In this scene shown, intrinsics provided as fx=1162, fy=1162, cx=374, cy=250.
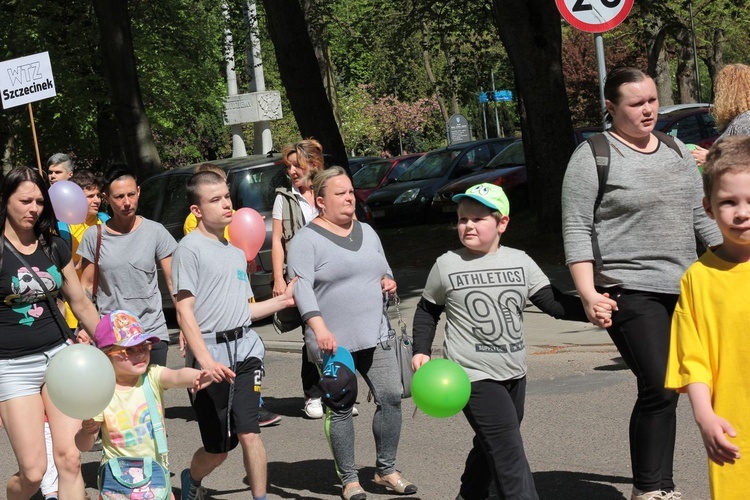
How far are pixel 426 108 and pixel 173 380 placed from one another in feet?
206

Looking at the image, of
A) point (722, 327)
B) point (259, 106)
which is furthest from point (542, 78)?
point (259, 106)

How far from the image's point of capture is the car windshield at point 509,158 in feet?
73.5

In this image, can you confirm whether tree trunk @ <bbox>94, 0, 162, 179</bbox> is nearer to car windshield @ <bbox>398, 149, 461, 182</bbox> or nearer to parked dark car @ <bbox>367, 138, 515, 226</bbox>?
parked dark car @ <bbox>367, 138, 515, 226</bbox>

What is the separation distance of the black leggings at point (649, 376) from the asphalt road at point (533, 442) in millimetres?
577

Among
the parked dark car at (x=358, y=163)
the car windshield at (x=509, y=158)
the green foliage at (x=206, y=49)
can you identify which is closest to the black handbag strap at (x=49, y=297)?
the green foliage at (x=206, y=49)

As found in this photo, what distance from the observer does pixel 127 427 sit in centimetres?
509

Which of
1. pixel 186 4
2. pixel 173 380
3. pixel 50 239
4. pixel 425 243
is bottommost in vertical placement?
pixel 425 243

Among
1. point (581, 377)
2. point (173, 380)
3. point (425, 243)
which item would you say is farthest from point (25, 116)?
point (173, 380)

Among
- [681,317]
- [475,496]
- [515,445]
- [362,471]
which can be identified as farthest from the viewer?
[362,471]

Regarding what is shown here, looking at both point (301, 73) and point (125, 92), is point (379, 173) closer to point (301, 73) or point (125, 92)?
point (125, 92)

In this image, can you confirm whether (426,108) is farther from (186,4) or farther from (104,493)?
(104,493)

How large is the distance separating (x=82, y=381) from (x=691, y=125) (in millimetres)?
16568

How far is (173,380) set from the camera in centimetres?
516

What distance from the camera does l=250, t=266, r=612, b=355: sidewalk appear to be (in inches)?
400
